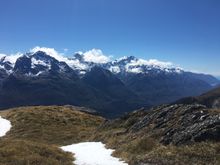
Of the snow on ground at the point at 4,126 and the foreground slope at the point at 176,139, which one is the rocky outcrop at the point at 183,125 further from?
Result: the snow on ground at the point at 4,126

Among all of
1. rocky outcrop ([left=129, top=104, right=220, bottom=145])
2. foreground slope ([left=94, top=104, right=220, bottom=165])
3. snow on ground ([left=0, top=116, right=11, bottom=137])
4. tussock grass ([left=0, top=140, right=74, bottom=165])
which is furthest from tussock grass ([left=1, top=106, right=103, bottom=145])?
tussock grass ([left=0, top=140, right=74, bottom=165])

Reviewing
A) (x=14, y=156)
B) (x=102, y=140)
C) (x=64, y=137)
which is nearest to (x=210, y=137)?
(x=14, y=156)

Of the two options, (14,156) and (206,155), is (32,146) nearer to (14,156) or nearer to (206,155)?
(14,156)

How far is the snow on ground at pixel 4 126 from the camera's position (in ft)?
236

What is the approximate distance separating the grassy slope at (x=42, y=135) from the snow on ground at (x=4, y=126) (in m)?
1.21

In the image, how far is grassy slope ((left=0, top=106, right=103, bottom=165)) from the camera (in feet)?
102

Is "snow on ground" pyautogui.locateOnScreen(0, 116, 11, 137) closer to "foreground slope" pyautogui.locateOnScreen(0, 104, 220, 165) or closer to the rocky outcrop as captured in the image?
"foreground slope" pyautogui.locateOnScreen(0, 104, 220, 165)

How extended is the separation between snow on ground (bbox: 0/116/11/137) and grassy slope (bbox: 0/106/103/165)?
121cm

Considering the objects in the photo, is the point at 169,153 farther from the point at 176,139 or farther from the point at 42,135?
the point at 42,135

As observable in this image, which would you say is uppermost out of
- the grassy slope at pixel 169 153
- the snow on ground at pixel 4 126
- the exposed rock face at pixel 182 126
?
the snow on ground at pixel 4 126

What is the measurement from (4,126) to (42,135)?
15.9 meters

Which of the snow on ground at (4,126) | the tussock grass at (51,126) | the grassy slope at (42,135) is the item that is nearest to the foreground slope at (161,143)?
the grassy slope at (42,135)

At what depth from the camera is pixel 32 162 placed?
29125 mm

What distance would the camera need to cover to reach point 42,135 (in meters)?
67.1
